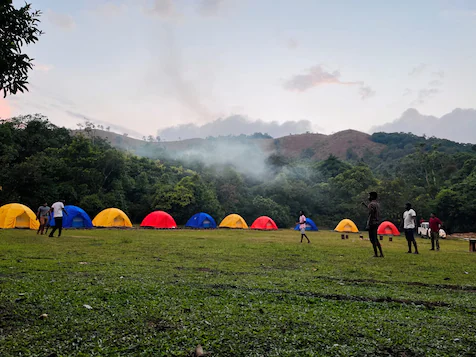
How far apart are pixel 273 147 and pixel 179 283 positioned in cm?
14594

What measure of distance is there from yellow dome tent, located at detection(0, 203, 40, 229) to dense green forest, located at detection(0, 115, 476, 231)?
8615 millimetres

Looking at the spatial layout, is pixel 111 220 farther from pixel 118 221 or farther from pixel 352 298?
pixel 352 298

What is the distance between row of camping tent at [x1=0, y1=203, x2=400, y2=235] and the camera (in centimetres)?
2316

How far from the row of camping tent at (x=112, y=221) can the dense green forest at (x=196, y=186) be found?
554 centimetres

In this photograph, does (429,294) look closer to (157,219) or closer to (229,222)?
(157,219)

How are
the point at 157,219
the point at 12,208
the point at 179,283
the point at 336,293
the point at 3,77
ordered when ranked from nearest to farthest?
the point at 3,77
the point at 336,293
the point at 179,283
the point at 12,208
the point at 157,219

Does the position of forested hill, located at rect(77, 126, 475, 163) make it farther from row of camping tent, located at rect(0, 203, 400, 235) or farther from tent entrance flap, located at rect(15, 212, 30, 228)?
tent entrance flap, located at rect(15, 212, 30, 228)

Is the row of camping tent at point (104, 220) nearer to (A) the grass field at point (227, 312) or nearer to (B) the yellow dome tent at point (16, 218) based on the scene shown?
(B) the yellow dome tent at point (16, 218)

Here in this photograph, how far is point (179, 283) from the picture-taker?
6055 mm

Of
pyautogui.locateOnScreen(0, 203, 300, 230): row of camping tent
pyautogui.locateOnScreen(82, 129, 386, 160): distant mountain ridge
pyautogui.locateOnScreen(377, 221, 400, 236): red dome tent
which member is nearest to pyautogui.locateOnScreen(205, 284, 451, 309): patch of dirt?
pyautogui.locateOnScreen(0, 203, 300, 230): row of camping tent

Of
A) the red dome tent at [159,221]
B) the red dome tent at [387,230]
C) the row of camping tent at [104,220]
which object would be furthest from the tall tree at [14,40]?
the red dome tent at [387,230]

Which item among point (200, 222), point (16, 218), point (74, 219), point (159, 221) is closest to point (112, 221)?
point (74, 219)

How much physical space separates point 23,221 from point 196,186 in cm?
2163

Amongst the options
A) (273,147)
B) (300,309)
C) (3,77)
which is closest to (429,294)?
(300,309)
